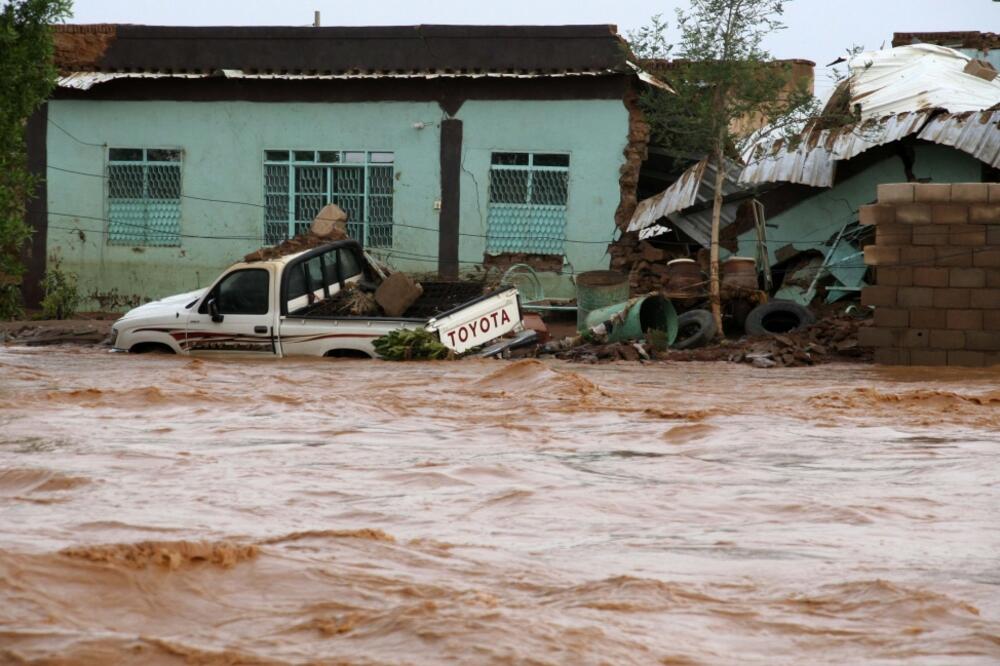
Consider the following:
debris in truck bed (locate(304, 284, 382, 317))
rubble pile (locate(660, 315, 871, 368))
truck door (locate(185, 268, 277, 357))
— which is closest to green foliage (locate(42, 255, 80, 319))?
truck door (locate(185, 268, 277, 357))

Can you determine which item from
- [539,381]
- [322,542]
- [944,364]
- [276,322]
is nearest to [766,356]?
[944,364]

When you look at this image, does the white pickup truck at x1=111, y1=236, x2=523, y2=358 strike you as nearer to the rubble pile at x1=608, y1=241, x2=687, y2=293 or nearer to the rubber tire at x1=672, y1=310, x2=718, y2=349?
the rubber tire at x1=672, y1=310, x2=718, y2=349

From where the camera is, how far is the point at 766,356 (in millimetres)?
15359

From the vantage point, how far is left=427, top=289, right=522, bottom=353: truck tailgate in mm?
13891

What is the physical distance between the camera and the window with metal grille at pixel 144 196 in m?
22.2

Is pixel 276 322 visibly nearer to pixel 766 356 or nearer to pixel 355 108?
pixel 766 356

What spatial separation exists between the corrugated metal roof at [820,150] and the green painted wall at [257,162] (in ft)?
7.79

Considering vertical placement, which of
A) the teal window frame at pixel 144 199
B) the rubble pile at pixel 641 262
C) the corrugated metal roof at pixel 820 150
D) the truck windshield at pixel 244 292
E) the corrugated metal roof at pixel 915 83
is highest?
the corrugated metal roof at pixel 915 83

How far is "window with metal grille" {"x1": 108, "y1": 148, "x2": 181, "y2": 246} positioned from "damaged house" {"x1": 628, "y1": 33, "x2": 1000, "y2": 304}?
751 cm

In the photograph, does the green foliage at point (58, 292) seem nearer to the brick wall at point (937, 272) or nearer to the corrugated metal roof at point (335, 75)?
the corrugated metal roof at point (335, 75)

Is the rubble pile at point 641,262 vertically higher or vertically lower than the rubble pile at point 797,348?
higher

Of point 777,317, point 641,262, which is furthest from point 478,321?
point 641,262

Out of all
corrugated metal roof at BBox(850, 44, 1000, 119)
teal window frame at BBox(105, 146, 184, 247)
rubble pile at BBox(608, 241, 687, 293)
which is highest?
corrugated metal roof at BBox(850, 44, 1000, 119)

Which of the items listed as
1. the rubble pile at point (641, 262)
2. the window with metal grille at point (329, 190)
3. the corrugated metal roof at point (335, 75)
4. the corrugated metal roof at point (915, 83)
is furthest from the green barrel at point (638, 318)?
the window with metal grille at point (329, 190)
